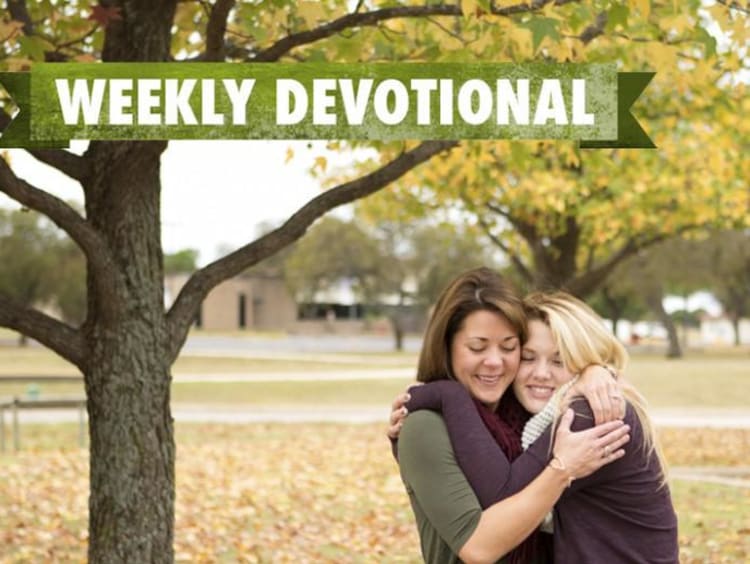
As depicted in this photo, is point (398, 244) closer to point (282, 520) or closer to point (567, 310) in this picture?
point (282, 520)

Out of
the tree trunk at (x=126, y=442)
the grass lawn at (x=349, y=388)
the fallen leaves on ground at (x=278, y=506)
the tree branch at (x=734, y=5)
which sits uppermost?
the tree branch at (x=734, y=5)

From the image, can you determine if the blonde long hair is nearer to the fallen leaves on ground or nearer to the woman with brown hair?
the woman with brown hair

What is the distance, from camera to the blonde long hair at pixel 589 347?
Answer: 3328mm

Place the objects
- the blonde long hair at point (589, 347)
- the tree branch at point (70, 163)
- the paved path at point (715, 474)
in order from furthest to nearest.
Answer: the paved path at point (715, 474) < the tree branch at point (70, 163) < the blonde long hair at point (589, 347)

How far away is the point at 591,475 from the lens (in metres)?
3.22

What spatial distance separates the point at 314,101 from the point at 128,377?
6.79 feet

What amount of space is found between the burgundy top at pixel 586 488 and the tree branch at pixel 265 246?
325 cm

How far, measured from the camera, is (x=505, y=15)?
222 inches

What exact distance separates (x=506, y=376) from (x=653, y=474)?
554mm

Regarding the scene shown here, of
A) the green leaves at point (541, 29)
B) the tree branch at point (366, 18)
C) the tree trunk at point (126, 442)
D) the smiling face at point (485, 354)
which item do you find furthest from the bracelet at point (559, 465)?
the tree trunk at point (126, 442)

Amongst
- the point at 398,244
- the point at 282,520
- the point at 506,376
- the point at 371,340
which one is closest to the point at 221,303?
the point at 371,340


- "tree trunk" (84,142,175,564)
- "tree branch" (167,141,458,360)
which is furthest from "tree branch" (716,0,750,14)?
"tree trunk" (84,142,175,564)

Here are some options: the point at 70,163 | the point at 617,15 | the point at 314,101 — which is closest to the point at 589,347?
the point at 314,101

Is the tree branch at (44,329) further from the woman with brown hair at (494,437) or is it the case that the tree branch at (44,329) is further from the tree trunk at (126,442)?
the woman with brown hair at (494,437)
